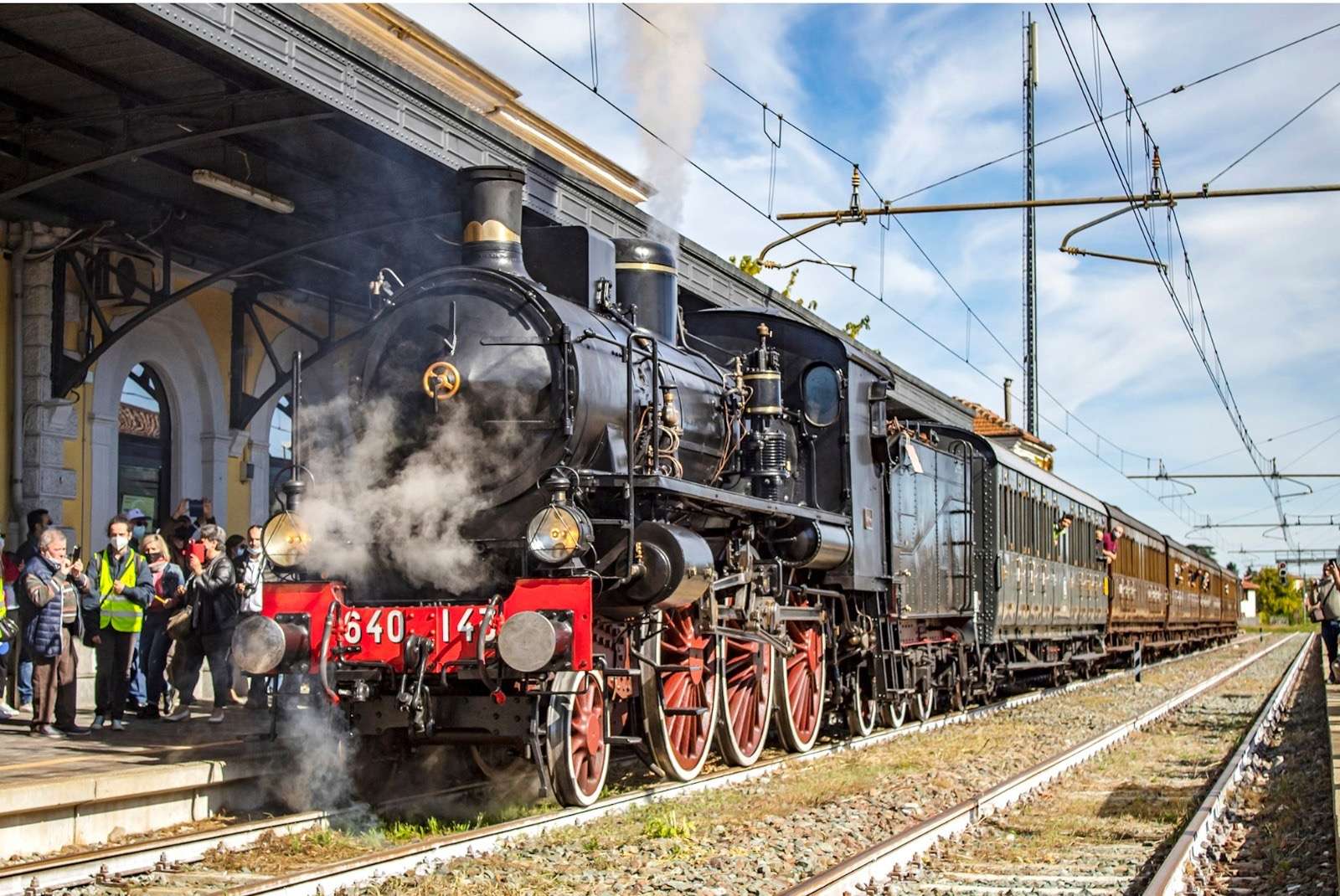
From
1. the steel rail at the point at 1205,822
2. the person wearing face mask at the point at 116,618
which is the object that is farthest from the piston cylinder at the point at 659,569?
the person wearing face mask at the point at 116,618

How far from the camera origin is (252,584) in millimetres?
10117

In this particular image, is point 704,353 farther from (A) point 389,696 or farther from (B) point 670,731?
(A) point 389,696

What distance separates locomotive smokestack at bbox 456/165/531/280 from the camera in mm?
8125

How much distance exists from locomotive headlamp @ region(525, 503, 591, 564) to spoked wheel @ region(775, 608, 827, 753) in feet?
12.2

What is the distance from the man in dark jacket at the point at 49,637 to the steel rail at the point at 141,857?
7.86 ft

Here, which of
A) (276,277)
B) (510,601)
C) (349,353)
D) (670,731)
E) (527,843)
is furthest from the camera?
(276,277)

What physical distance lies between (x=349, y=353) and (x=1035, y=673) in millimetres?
14787

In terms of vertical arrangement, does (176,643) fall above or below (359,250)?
below

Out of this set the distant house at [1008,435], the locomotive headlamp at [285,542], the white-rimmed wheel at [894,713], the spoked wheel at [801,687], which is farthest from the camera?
the distant house at [1008,435]

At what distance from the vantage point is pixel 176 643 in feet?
33.9

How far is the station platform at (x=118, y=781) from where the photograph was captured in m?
6.43

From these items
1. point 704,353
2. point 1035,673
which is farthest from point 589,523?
point 1035,673

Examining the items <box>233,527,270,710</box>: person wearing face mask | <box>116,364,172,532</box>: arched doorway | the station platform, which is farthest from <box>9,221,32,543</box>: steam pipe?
the station platform

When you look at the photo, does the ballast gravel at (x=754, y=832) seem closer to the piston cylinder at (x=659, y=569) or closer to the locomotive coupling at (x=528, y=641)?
the locomotive coupling at (x=528, y=641)
